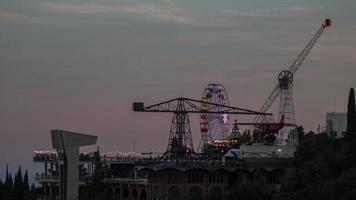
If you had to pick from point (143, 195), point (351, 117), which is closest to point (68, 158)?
point (143, 195)

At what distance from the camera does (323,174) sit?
87250 millimetres

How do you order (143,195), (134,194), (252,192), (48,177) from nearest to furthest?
(252,192) < (143,195) < (134,194) < (48,177)

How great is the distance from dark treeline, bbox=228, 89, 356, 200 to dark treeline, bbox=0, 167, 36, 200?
4223cm

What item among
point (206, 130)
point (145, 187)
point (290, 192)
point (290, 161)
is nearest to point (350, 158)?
point (290, 192)

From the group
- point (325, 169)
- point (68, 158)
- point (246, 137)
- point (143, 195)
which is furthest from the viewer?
point (246, 137)

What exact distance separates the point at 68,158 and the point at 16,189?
2426 centimetres

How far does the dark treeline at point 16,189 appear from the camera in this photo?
12189 centimetres

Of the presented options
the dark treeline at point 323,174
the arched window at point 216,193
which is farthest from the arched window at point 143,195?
the dark treeline at point 323,174

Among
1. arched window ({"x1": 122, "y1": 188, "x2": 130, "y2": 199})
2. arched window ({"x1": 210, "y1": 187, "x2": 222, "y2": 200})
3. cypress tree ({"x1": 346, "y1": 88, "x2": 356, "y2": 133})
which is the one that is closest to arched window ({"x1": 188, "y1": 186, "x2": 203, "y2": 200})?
arched window ({"x1": 210, "y1": 187, "x2": 222, "y2": 200})

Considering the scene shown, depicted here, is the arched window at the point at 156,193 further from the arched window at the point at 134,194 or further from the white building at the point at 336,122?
the white building at the point at 336,122

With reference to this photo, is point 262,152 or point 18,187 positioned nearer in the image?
point 262,152

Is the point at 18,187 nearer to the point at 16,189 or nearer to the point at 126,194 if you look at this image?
the point at 16,189

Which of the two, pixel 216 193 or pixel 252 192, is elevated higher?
pixel 252 192

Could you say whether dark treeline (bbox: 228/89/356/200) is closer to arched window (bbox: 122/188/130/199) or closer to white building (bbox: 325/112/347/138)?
white building (bbox: 325/112/347/138)
